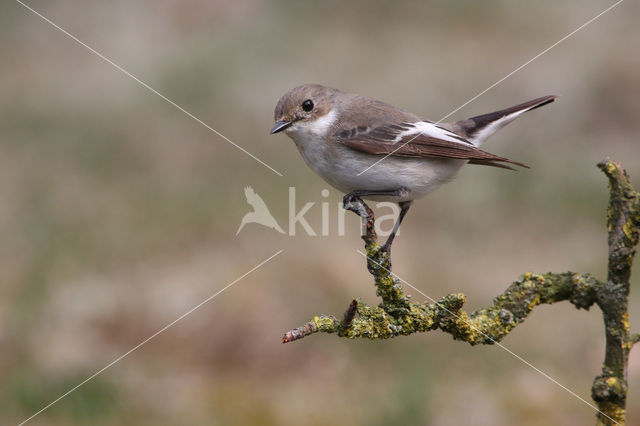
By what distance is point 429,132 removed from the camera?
4.67m

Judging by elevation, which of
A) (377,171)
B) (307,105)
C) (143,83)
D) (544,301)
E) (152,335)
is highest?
(143,83)

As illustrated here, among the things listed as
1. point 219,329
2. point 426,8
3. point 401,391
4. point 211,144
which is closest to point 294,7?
point 426,8

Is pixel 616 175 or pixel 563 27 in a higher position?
pixel 563 27

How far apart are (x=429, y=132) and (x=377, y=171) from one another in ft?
1.89

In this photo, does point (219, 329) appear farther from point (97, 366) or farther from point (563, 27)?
point (563, 27)

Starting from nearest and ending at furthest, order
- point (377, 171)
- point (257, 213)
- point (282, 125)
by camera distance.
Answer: point (377, 171)
point (282, 125)
point (257, 213)

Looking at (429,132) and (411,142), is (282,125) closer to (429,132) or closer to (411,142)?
(411,142)

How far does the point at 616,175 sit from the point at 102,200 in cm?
710

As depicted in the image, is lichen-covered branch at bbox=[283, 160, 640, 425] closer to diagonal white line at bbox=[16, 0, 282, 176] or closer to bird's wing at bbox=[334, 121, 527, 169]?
bird's wing at bbox=[334, 121, 527, 169]

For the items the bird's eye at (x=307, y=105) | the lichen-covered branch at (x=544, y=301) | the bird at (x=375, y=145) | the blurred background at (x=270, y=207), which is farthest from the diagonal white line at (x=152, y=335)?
the lichen-covered branch at (x=544, y=301)

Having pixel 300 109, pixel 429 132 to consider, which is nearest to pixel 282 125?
pixel 300 109

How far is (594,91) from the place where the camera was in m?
10.0

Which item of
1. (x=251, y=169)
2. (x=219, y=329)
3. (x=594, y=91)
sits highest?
(x=594, y=91)

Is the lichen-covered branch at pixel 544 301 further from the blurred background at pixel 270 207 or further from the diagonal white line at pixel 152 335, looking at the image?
the diagonal white line at pixel 152 335
